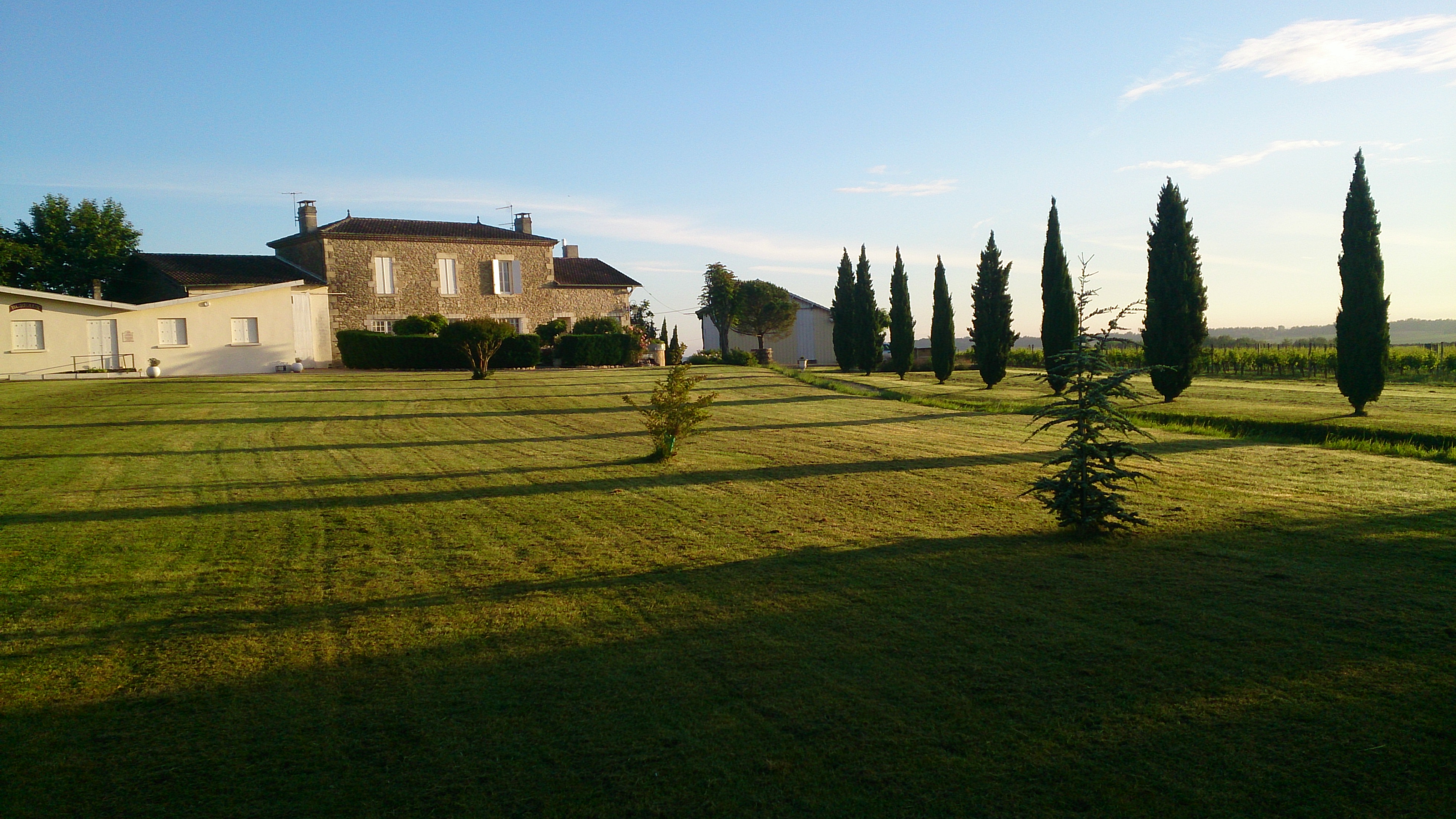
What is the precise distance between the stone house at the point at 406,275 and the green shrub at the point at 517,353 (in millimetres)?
5483

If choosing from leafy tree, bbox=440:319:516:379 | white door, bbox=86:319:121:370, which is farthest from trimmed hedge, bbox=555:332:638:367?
white door, bbox=86:319:121:370

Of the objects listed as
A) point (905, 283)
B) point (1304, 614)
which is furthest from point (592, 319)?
point (1304, 614)

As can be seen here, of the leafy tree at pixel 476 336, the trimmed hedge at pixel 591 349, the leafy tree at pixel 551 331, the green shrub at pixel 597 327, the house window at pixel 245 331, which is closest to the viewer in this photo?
the house window at pixel 245 331

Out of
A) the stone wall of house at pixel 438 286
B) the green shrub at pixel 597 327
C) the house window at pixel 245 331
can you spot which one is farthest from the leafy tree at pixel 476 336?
the stone wall of house at pixel 438 286

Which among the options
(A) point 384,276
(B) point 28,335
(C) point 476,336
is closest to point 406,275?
(A) point 384,276

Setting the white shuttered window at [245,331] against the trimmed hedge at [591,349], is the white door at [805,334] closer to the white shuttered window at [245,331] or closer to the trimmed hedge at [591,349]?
the trimmed hedge at [591,349]

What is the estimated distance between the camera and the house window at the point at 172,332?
27781 millimetres

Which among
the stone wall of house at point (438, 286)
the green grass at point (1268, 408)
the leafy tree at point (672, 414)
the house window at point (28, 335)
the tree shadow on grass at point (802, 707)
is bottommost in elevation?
the tree shadow on grass at point (802, 707)

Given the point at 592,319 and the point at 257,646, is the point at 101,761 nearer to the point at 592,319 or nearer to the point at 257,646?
the point at 257,646

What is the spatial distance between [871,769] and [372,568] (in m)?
4.56

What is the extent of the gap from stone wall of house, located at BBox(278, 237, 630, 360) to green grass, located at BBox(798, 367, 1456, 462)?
14.0 m

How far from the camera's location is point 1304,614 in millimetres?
5105

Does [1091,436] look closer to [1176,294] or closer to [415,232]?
[1176,294]

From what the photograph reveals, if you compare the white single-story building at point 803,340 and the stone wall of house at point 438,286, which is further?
the white single-story building at point 803,340
